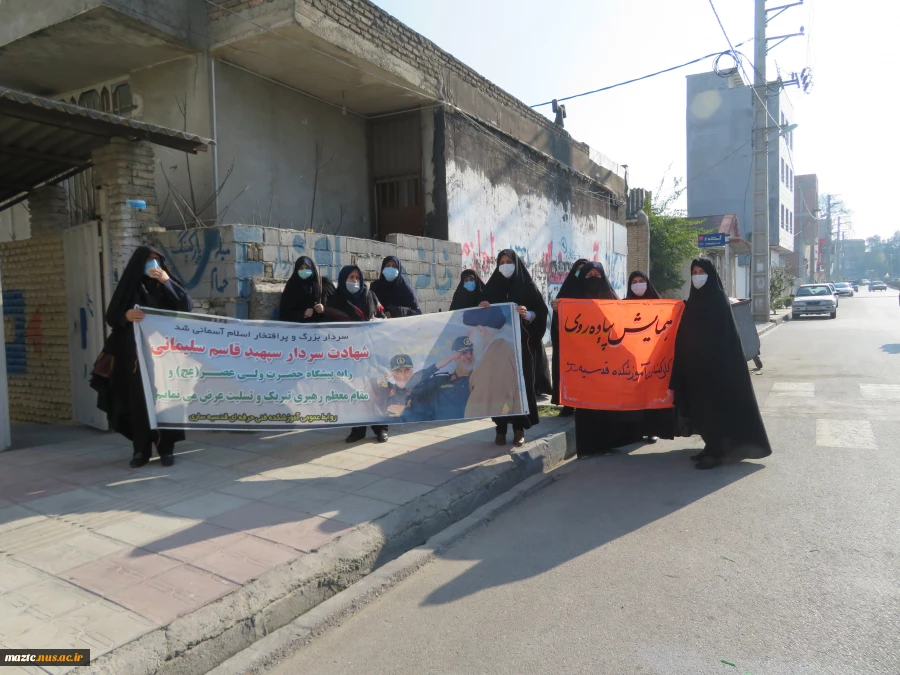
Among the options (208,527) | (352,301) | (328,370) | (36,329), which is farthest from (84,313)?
(208,527)

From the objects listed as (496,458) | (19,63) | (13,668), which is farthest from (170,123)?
(13,668)

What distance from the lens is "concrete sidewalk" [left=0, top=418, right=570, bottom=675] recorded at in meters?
2.78

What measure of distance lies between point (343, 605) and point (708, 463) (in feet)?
11.4

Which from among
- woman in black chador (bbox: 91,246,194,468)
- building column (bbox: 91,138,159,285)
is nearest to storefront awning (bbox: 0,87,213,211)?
building column (bbox: 91,138,159,285)

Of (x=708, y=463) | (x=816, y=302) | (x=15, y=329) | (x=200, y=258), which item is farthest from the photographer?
(x=816, y=302)

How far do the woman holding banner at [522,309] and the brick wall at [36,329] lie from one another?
15.5 feet

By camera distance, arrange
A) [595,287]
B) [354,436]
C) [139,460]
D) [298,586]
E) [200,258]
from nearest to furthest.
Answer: [298,586] < [139,460] < [354,436] < [595,287] < [200,258]

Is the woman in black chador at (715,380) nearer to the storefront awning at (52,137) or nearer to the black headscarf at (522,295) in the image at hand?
the black headscarf at (522,295)

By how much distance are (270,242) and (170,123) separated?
3082mm

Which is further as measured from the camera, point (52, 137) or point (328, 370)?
point (52, 137)

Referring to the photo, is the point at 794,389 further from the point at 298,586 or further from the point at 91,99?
the point at 91,99

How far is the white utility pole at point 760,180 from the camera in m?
20.5

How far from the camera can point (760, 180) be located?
22.1m

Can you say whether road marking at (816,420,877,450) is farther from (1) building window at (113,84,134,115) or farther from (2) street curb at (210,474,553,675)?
(1) building window at (113,84,134,115)
